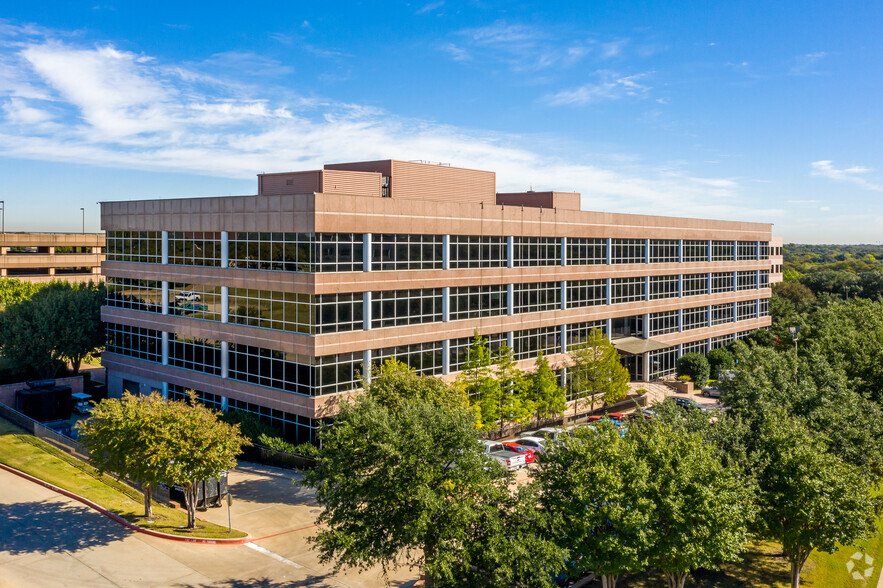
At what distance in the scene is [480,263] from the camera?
2199 inches

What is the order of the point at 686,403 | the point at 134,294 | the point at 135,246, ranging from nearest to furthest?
the point at 135,246
the point at 134,294
the point at 686,403

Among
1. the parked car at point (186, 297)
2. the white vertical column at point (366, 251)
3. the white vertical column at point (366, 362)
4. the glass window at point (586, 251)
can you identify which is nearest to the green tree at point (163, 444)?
the white vertical column at point (366, 362)

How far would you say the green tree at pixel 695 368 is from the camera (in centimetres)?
7512

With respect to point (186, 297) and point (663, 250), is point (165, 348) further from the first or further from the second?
point (663, 250)

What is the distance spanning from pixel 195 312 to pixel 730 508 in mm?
41991

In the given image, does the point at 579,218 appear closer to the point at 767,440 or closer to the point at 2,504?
the point at 767,440

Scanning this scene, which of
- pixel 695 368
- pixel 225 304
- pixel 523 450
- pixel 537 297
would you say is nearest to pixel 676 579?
pixel 523 450

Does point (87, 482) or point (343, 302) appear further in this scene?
point (343, 302)

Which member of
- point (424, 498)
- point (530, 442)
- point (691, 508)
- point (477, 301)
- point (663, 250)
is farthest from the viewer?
point (663, 250)

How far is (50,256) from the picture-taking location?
350 ft

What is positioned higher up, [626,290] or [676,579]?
[626,290]

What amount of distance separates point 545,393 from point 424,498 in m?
32.9

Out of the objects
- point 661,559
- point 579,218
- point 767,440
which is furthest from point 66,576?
point 579,218

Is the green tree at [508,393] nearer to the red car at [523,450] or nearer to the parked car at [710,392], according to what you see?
the red car at [523,450]
